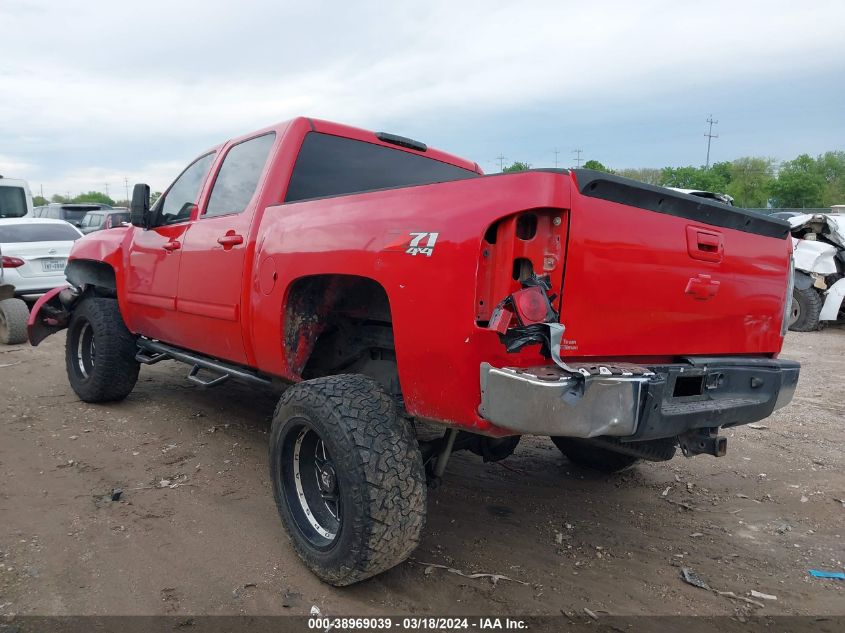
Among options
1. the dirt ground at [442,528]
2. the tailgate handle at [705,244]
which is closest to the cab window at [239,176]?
the dirt ground at [442,528]

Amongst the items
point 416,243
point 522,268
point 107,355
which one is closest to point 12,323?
point 107,355

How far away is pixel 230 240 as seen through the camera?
12.3 feet

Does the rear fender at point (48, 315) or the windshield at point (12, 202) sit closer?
the rear fender at point (48, 315)

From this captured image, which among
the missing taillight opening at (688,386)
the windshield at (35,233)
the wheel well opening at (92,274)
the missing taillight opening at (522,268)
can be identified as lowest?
the missing taillight opening at (688,386)

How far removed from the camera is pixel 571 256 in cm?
234

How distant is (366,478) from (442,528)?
1.07m

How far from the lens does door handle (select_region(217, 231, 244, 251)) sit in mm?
3696

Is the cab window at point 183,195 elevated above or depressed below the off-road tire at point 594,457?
above

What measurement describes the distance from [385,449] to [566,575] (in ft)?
3.71

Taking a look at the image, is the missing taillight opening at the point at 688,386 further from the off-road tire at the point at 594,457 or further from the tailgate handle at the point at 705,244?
the off-road tire at the point at 594,457

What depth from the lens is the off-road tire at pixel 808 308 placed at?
10602 mm

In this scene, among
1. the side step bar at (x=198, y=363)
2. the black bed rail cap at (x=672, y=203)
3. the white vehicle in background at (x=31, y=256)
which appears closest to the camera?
the black bed rail cap at (x=672, y=203)

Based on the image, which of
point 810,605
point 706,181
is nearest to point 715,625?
point 810,605

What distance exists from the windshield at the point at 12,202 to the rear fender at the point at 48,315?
1046 cm
